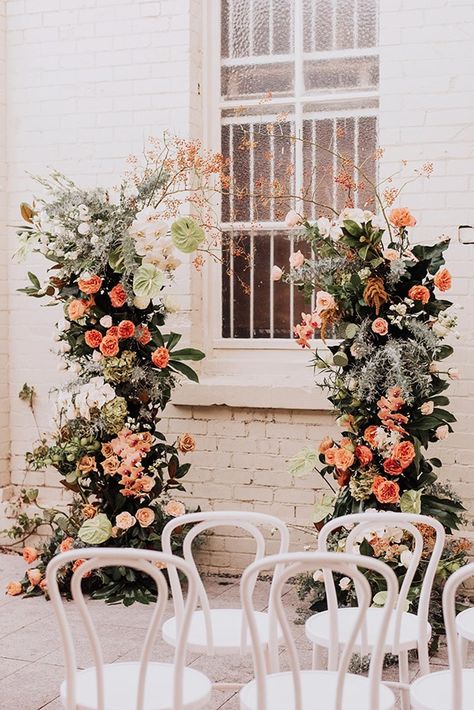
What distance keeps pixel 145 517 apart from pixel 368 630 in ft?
5.73

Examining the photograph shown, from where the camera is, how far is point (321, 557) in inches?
86.3

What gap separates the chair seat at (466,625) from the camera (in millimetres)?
2869

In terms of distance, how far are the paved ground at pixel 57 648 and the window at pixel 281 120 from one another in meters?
1.45

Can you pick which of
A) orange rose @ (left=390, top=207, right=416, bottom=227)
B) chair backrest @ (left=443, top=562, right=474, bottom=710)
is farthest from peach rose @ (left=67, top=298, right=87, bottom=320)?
chair backrest @ (left=443, top=562, right=474, bottom=710)

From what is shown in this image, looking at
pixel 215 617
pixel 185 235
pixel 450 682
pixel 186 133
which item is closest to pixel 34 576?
pixel 185 235

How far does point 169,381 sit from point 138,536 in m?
0.72

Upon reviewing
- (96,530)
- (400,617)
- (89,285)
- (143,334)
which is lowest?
(96,530)

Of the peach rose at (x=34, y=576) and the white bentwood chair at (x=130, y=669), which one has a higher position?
the white bentwood chair at (x=130, y=669)

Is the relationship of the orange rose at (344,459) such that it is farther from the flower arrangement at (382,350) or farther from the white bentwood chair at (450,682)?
the white bentwood chair at (450,682)

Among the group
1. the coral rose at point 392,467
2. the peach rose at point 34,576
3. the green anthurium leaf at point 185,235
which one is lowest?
the peach rose at point 34,576

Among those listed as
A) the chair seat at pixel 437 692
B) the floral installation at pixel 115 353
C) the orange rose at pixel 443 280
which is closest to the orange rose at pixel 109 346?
the floral installation at pixel 115 353

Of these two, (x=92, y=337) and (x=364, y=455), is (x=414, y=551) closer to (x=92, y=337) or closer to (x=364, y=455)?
(x=364, y=455)

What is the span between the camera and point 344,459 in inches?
162

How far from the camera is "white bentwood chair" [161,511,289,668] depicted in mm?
2890
